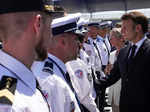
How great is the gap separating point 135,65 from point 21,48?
243 centimetres

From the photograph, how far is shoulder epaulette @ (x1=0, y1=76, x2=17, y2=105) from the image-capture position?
1168mm

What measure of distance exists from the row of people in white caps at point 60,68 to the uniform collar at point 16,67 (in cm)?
68

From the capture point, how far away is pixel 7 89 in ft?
4.00

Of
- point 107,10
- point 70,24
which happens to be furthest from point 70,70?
point 107,10

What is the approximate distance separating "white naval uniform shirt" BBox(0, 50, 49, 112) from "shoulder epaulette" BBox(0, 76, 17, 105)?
0.04 ft

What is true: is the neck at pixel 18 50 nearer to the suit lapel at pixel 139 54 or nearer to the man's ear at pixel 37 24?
the man's ear at pixel 37 24

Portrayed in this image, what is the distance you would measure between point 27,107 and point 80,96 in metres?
1.98

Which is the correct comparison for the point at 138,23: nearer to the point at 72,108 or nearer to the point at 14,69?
the point at 72,108

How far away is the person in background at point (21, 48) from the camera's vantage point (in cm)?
126

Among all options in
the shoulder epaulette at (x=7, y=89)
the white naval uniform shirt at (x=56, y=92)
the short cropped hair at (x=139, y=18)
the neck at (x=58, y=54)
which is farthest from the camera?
the short cropped hair at (x=139, y=18)

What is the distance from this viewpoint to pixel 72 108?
7.05 ft

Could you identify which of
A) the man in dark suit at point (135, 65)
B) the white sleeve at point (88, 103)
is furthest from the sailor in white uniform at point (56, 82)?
the man in dark suit at point (135, 65)

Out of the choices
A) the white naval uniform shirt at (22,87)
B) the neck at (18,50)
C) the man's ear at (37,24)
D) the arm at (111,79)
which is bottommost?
the arm at (111,79)

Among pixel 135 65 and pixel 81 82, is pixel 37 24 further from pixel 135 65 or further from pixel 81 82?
pixel 135 65
